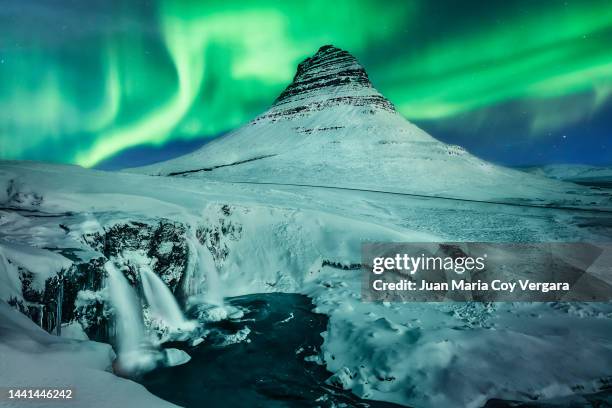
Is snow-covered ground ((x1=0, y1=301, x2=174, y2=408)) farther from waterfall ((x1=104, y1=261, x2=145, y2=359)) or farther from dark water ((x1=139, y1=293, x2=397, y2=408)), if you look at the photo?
waterfall ((x1=104, y1=261, x2=145, y2=359))

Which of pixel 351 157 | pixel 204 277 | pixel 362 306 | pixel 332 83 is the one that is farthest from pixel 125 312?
pixel 332 83

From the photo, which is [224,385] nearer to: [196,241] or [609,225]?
[196,241]

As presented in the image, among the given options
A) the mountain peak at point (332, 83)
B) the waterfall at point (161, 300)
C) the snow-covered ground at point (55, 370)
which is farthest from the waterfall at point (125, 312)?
the mountain peak at point (332, 83)

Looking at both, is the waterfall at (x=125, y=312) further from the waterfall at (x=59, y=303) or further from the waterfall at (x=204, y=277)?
the waterfall at (x=204, y=277)

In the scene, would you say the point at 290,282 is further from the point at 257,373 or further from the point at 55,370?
the point at 55,370

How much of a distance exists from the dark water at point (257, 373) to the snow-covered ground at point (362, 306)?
40cm

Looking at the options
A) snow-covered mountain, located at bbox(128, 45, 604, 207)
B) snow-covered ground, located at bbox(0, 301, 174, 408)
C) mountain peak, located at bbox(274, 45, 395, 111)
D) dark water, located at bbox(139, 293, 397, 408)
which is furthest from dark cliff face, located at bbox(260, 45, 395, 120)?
snow-covered ground, located at bbox(0, 301, 174, 408)

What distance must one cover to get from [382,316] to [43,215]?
8638mm

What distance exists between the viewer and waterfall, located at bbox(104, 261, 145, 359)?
671 cm

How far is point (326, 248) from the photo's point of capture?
11.7 meters

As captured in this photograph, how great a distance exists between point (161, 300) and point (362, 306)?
496 cm

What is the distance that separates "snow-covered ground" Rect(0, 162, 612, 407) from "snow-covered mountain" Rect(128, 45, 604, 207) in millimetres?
20354

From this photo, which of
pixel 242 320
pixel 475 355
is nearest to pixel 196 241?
pixel 242 320

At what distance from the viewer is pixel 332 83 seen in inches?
4045
